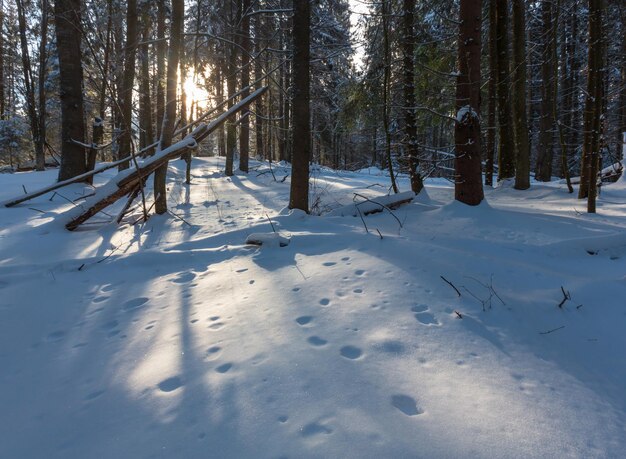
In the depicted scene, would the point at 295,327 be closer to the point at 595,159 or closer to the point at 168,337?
the point at 168,337

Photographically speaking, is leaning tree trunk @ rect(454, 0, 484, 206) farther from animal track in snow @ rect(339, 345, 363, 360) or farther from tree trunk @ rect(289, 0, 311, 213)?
animal track in snow @ rect(339, 345, 363, 360)

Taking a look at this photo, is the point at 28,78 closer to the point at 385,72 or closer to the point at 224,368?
the point at 385,72

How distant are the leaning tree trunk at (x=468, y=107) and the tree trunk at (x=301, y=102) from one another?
237 centimetres

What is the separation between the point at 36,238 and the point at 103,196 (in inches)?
42.1

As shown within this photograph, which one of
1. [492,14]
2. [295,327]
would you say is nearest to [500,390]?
[295,327]

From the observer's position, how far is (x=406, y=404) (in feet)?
5.45

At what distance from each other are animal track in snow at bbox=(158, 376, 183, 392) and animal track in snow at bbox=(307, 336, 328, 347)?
30.2 inches

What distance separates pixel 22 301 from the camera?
9.88 ft

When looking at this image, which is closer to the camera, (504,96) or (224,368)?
(224,368)

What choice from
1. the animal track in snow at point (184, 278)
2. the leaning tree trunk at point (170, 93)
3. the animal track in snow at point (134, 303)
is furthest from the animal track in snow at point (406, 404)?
the leaning tree trunk at point (170, 93)

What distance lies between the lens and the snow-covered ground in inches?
59.9

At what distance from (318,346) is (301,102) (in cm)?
437

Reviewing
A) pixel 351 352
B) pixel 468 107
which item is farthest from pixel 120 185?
pixel 468 107

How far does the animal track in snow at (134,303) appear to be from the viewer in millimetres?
2880
